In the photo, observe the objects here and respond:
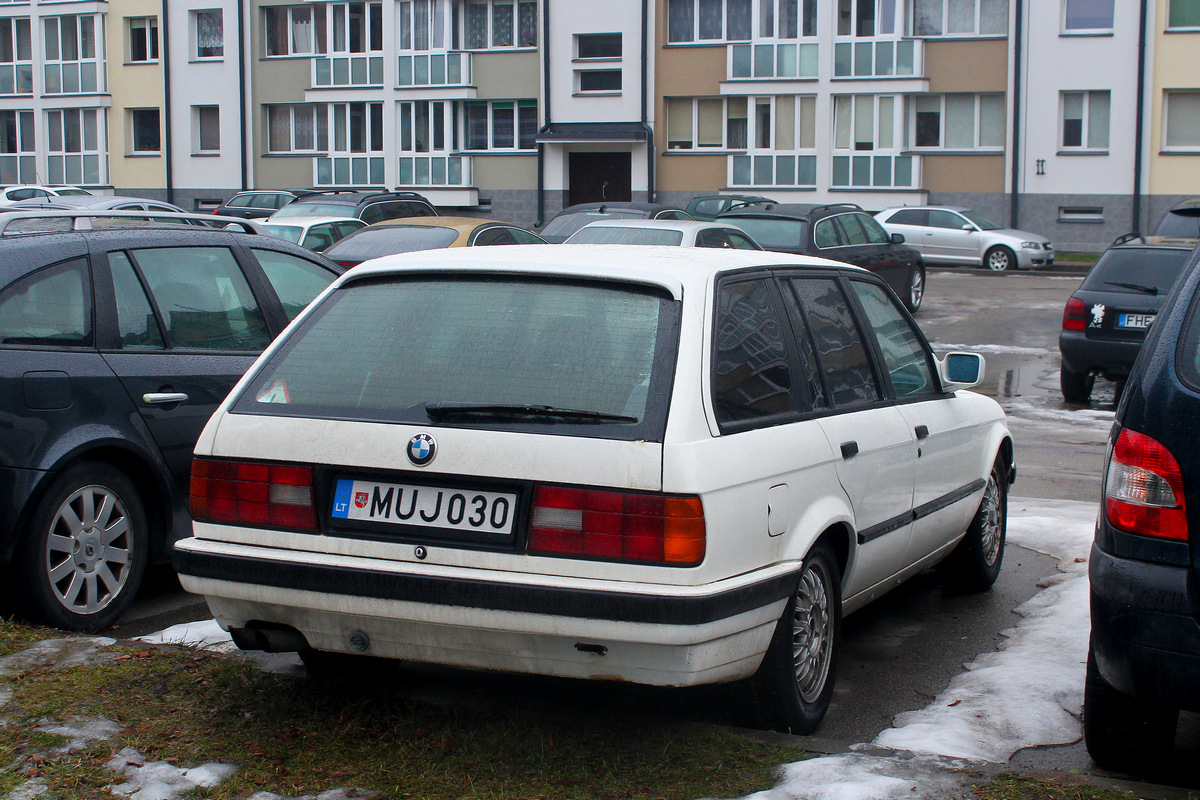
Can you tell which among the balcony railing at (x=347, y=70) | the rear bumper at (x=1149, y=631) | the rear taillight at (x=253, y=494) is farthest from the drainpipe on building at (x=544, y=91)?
the rear bumper at (x=1149, y=631)

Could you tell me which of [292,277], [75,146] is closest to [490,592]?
[292,277]

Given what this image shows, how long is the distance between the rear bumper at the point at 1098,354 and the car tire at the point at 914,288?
708 cm

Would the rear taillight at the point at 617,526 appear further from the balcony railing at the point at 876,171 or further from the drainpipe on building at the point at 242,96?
the drainpipe on building at the point at 242,96

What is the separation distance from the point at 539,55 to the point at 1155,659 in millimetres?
39932

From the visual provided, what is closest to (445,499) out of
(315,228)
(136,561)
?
(136,561)

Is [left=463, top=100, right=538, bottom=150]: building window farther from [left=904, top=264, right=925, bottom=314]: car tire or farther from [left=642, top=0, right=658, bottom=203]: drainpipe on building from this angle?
[left=904, top=264, right=925, bottom=314]: car tire

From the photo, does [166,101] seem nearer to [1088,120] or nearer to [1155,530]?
[1088,120]

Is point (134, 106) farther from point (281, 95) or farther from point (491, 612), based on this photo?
point (491, 612)

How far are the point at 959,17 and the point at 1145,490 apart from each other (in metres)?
36.9

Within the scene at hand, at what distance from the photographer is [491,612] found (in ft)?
12.3

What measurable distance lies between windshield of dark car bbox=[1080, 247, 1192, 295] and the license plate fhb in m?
10.2

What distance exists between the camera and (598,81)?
135 ft

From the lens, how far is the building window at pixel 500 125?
1672 inches

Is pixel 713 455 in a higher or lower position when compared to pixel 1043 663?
higher
